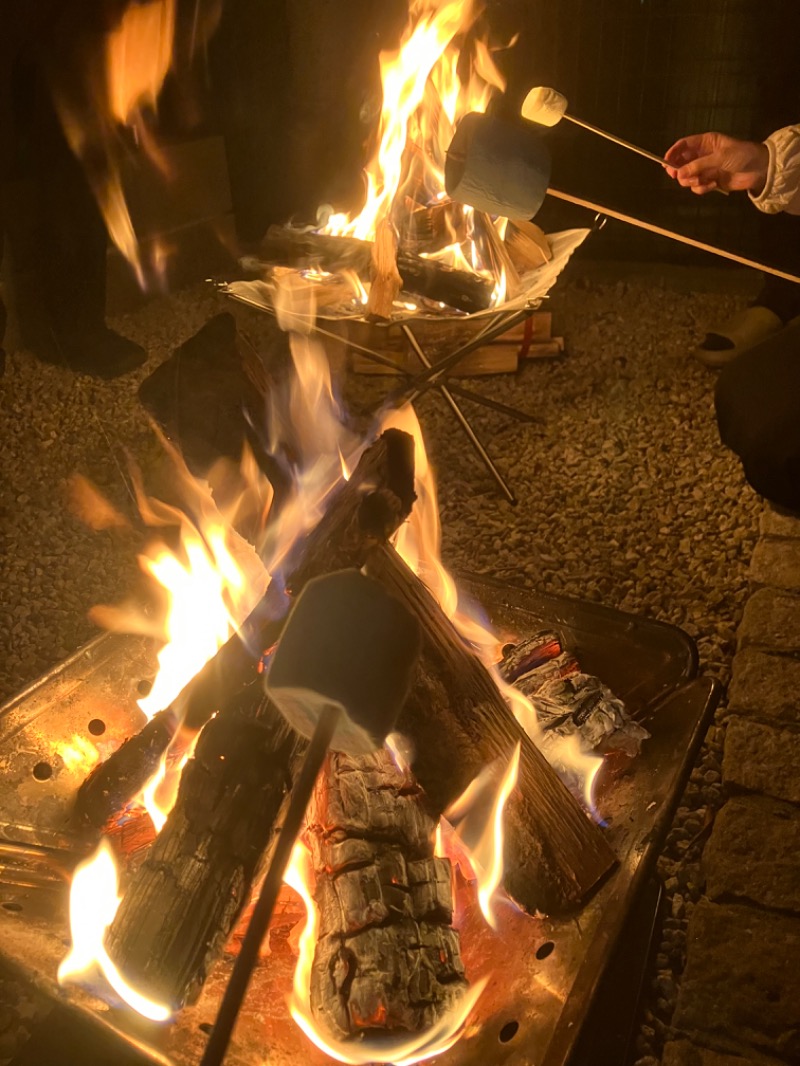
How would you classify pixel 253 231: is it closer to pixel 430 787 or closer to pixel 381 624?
pixel 430 787

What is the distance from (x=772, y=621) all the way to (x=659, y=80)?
3.45 metres

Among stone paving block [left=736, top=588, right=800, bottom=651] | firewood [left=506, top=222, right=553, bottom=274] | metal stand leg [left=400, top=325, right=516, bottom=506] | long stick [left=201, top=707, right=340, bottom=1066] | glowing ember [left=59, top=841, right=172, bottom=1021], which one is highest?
long stick [left=201, top=707, right=340, bottom=1066]

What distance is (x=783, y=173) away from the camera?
9.52 feet

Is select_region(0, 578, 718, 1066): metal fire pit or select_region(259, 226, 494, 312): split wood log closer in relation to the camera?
select_region(0, 578, 718, 1066): metal fire pit

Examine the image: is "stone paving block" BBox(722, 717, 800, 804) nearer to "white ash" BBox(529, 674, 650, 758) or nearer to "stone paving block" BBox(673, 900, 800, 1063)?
"stone paving block" BBox(673, 900, 800, 1063)

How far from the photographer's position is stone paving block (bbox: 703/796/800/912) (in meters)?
1.98

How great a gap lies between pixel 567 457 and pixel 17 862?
2709 mm

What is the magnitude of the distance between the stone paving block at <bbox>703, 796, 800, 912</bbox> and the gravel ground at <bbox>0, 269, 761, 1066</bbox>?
60 millimetres

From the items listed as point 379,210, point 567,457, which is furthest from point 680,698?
point 379,210

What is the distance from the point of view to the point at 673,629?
2.01 meters

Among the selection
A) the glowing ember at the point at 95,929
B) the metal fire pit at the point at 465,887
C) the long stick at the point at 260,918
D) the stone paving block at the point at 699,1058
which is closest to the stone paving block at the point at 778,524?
the metal fire pit at the point at 465,887

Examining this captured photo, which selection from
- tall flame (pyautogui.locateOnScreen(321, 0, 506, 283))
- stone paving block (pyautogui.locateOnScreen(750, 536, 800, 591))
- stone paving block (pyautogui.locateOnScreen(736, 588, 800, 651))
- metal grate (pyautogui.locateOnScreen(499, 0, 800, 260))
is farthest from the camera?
metal grate (pyautogui.locateOnScreen(499, 0, 800, 260))

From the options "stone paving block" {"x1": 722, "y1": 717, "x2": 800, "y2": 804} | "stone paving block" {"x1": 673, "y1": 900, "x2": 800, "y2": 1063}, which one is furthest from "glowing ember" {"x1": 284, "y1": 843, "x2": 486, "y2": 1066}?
"stone paving block" {"x1": 722, "y1": 717, "x2": 800, "y2": 804}

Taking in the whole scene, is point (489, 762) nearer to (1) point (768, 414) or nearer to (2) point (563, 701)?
(2) point (563, 701)
